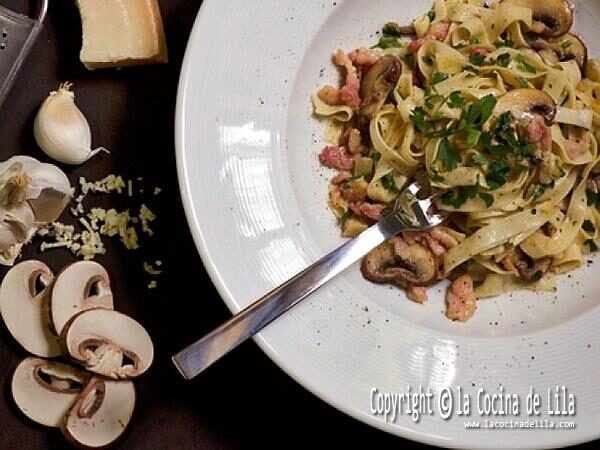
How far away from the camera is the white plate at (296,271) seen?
2.47m

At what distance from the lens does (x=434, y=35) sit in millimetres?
2904

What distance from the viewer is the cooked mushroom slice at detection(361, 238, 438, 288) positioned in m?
2.69

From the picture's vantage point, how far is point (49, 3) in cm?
298

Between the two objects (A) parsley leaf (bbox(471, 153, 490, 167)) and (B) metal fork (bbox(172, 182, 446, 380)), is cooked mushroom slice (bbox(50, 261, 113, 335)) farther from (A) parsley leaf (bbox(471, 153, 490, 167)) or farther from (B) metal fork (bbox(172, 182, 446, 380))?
(A) parsley leaf (bbox(471, 153, 490, 167))

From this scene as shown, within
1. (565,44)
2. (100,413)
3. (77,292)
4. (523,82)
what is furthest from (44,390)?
(565,44)

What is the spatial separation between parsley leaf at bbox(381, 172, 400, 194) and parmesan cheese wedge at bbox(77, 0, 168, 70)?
2.55 feet

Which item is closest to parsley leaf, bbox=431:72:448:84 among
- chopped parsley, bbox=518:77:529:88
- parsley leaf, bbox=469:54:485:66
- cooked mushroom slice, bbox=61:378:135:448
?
parsley leaf, bbox=469:54:485:66

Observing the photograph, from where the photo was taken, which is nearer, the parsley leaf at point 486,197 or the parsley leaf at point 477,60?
the parsley leaf at point 486,197

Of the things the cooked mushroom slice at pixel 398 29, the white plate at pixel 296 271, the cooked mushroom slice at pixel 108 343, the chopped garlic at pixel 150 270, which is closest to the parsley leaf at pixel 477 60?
the cooked mushroom slice at pixel 398 29

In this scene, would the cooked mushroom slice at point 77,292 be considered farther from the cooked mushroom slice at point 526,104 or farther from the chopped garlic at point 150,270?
the cooked mushroom slice at point 526,104

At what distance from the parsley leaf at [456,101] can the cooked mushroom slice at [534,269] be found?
509 mm

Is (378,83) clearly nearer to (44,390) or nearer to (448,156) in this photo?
(448,156)

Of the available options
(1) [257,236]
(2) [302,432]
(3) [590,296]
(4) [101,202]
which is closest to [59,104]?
(4) [101,202]

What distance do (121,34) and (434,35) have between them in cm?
96
